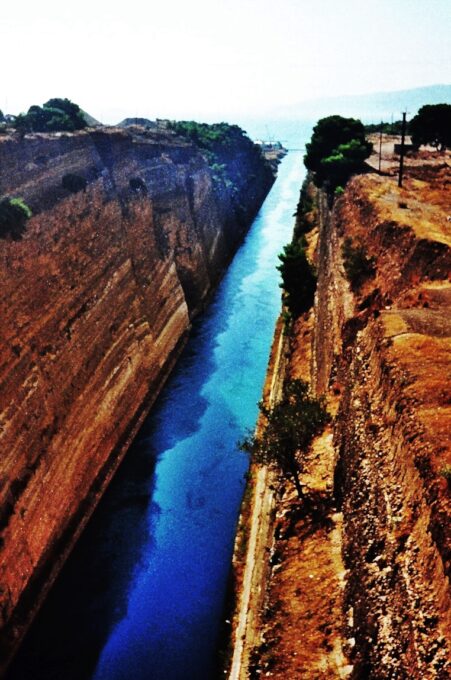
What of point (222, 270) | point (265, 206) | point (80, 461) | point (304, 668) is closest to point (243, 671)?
point (304, 668)

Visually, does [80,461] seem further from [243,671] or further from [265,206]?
[265,206]

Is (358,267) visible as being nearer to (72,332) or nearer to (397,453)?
(72,332)

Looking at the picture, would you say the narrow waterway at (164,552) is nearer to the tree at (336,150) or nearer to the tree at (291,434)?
the tree at (291,434)

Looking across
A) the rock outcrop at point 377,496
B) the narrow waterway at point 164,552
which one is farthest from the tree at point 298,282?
the rock outcrop at point 377,496

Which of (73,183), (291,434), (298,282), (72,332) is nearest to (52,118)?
(73,183)

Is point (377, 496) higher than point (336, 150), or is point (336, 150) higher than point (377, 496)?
point (336, 150)

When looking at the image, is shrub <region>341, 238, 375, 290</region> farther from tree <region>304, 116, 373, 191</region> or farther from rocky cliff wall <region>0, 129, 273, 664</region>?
tree <region>304, 116, 373, 191</region>

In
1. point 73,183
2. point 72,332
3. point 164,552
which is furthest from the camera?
point 73,183
